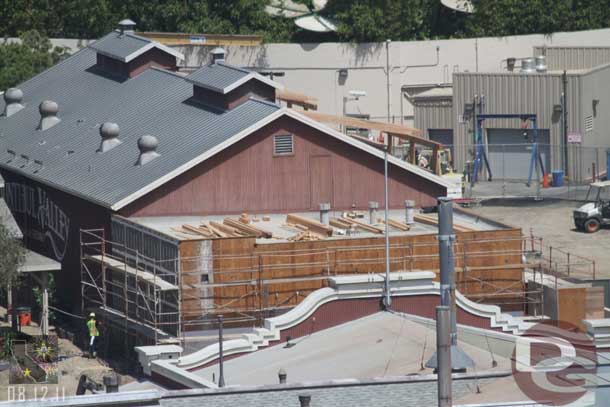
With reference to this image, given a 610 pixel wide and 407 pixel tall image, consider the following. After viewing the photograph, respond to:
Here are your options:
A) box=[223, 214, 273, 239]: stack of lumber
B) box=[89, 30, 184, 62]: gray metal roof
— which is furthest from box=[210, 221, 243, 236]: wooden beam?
box=[89, 30, 184, 62]: gray metal roof

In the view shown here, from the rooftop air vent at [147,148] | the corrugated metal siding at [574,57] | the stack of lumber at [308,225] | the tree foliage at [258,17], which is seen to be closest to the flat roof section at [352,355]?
the stack of lumber at [308,225]

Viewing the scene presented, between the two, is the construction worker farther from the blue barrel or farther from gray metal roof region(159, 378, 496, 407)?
the blue barrel

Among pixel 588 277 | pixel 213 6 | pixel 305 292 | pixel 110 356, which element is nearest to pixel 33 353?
pixel 110 356

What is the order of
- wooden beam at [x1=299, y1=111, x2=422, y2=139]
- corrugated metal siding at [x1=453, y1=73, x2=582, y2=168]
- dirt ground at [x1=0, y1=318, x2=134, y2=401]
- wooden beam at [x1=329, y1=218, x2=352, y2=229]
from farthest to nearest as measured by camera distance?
corrugated metal siding at [x1=453, y1=73, x2=582, y2=168] → wooden beam at [x1=299, y1=111, x2=422, y2=139] → wooden beam at [x1=329, y1=218, x2=352, y2=229] → dirt ground at [x1=0, y1=318, x2=134, y2=401]

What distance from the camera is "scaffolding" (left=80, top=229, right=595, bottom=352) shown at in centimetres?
4734

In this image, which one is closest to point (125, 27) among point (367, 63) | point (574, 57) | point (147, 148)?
point (147, 148)

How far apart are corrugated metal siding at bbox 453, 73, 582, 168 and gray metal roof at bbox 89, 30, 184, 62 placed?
16.9 m

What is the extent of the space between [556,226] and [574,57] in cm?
1729

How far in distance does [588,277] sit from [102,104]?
1824 cm

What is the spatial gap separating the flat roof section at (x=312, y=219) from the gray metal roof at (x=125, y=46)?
13.0 meters

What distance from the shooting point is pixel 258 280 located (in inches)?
1861

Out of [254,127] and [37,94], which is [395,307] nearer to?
[254,127]

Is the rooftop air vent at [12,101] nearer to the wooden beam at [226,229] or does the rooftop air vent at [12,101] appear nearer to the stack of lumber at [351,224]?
the wooden beam at [226,229]

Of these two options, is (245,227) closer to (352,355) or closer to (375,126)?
(352,355)
